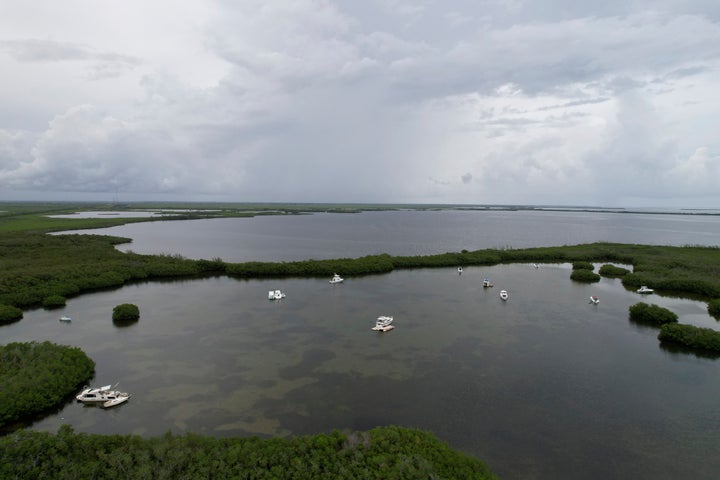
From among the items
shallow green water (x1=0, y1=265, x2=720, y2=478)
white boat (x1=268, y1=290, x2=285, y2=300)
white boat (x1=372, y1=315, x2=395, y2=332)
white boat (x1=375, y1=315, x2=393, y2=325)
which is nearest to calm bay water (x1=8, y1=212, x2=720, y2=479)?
shallow green water (x1=0, y1=265, x2=720, y2=478)

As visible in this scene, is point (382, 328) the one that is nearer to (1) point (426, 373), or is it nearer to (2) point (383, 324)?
(2) point (383, 324)

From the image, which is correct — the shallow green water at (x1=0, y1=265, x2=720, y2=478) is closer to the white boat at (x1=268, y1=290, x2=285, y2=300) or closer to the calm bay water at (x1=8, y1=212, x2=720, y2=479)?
the calm bay water at (x1=8, y1=212, x2=720, y2=479)

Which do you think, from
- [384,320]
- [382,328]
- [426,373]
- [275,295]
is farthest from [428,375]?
[275,295]

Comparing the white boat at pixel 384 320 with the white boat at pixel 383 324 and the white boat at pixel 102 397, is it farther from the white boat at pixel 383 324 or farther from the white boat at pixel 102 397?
the white boat at pixel 102 397

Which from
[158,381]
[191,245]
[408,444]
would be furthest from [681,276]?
[191,245]

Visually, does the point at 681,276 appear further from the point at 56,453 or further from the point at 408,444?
the point at 56,453

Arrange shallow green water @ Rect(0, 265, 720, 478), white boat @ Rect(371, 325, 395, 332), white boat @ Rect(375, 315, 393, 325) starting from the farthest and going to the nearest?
white boat @ Rect(375, 315, 393, 325) < white boat @ Rect(371, 325, 395, 332) < shallow green water @ Rect(0, 265, 720, 478)
